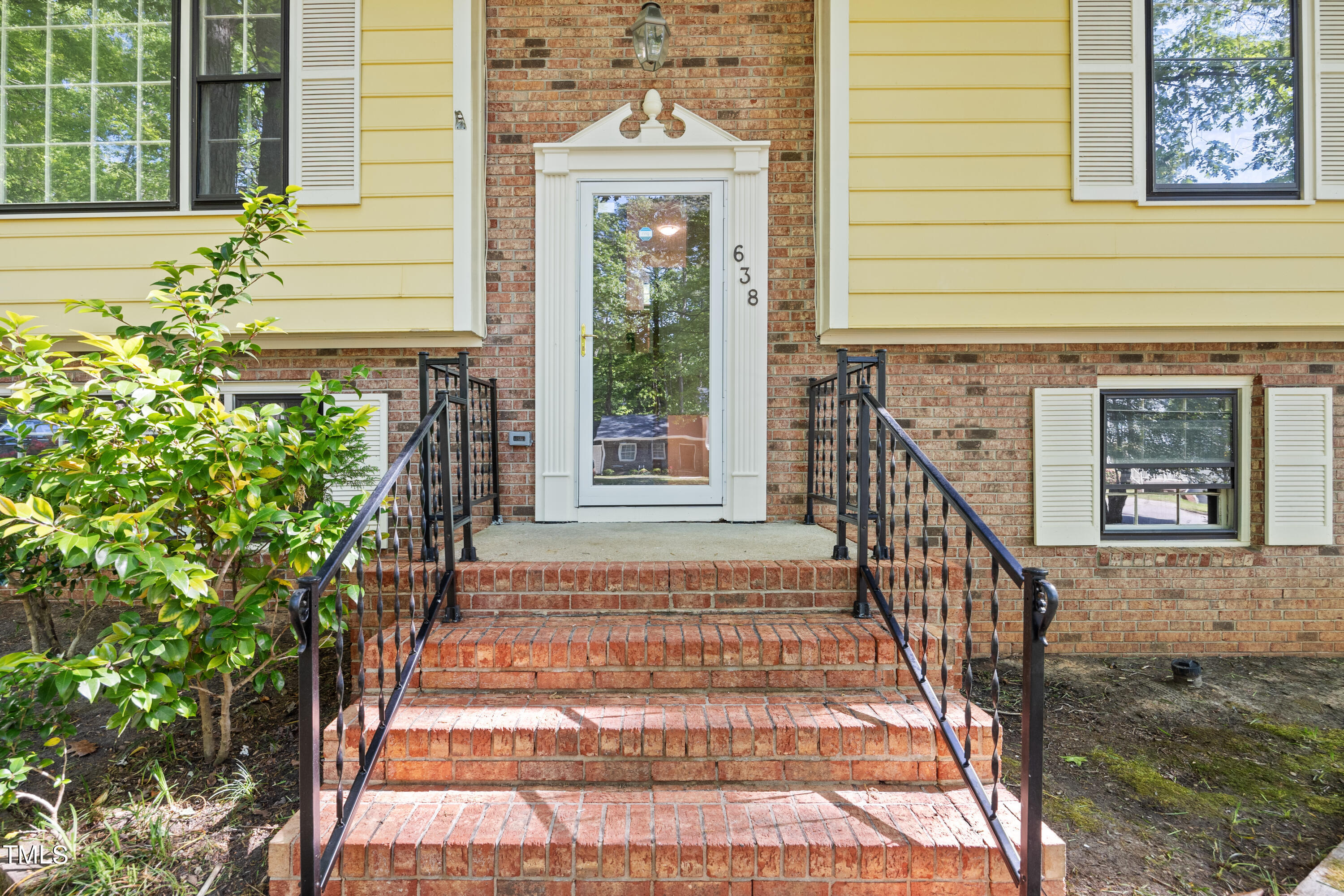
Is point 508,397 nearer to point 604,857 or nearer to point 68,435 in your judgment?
point 68,435

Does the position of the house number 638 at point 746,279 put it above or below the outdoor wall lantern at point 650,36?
below

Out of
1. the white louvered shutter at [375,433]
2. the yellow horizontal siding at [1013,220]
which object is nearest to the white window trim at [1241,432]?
the yellow horizontal siding at [1013,220]

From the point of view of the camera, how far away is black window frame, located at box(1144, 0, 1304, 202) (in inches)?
146

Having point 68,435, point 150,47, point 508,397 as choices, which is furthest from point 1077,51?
point 150,47

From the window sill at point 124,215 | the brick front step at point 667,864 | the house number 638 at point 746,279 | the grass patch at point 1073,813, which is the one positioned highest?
the window sill at point 124,215

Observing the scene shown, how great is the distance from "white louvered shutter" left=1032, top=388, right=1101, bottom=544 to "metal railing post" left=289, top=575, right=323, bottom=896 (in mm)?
3667

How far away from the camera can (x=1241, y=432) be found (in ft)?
12.5

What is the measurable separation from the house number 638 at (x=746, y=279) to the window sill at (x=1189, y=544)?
2.46 metres

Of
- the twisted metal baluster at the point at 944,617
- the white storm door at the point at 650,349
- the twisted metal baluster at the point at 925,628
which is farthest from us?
the white storm door at the point at 650,349

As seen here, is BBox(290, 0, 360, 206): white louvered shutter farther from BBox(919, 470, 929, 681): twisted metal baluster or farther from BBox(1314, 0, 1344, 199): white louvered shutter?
BBox(1314, 0, 1344, 199): white louvered shutter

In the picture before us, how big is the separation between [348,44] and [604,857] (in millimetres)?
4209

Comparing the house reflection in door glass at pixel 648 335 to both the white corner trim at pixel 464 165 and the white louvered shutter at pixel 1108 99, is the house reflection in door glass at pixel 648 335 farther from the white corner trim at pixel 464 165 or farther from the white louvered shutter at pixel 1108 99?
the white louvered shutter at pixel 1108 99

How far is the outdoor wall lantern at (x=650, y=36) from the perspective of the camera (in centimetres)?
356

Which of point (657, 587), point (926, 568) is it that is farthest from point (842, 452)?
point (657, 587)
